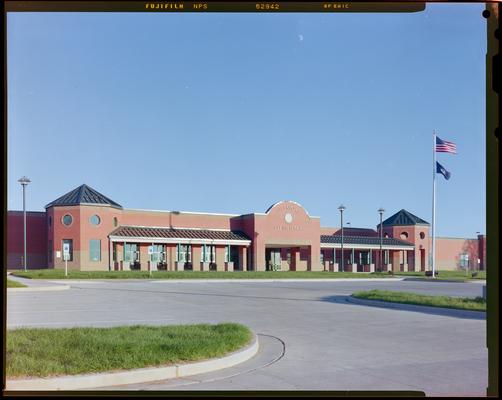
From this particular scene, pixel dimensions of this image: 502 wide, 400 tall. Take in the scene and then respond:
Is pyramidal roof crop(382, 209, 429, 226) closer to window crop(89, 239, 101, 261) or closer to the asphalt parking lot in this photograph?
the asphalt parking lot

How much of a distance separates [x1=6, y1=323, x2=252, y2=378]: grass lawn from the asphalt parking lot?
37 cm

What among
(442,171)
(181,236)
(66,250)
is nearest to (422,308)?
(442,171)

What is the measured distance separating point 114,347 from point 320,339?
3.93 meters

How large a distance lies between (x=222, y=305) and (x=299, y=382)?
33.2 feet

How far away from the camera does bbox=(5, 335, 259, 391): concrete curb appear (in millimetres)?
4912

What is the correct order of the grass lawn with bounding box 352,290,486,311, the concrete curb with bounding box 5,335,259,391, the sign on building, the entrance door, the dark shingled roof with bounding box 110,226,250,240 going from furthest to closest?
the entrance door → the dark shingled roof with bounding box 110,226,250,240 → the sign on building → the grass lawn with bounding box 352,290,486,311 → the concrete curb with bounding box 5,335,259,391

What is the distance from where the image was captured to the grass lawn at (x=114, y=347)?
5496 millimetres

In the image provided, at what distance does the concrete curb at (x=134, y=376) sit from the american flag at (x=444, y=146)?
3.25 metres

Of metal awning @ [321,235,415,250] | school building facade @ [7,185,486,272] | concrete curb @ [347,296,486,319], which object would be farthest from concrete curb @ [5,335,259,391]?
metal awning @ [321,235,415,250]

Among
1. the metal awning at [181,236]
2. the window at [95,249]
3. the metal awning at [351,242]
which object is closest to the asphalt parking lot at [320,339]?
the window at [95,249]

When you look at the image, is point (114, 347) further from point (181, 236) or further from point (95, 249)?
point (181, 236)

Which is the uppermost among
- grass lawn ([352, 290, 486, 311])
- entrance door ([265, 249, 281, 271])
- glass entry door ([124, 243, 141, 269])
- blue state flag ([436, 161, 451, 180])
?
blue state flag ([436, 161, 451, 180])

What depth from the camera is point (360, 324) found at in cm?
1129

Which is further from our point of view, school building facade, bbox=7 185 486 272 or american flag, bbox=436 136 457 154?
school building facade, bbox=7 185 486 272
